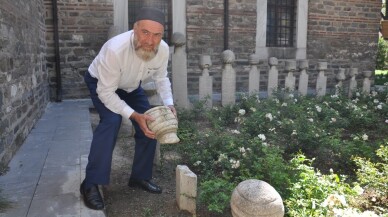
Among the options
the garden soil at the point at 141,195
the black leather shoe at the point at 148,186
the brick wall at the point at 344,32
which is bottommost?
the garden soil at the point at 141,195

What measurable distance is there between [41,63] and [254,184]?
5508 millimetres

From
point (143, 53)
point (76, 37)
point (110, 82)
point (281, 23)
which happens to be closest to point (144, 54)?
point (143, 53)

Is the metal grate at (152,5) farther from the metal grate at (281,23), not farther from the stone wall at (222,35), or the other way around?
the metal grate at (281,23)

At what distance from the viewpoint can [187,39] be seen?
9148 millimetres

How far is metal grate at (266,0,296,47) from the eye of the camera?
10.4 metres

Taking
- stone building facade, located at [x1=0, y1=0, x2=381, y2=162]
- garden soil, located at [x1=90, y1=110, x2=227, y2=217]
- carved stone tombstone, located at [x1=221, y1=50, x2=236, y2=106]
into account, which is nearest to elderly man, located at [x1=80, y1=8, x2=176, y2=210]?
garden soil, located at [x1=90, y1=110, x2=227, y2=217]

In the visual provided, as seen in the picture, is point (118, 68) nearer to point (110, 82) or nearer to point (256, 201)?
point (110, 82)

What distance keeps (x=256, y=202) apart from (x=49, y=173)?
209 centimetres

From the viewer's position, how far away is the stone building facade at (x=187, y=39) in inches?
176

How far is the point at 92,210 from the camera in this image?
277 cm

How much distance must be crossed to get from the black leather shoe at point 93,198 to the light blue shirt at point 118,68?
2.07 feet

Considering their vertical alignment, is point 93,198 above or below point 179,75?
below

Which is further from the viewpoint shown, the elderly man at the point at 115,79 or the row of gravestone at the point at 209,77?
the row of gravestone at the point at 209,77

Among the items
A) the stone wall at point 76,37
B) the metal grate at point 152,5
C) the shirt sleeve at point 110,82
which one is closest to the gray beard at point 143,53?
the shirt sleeve at point 110,82
